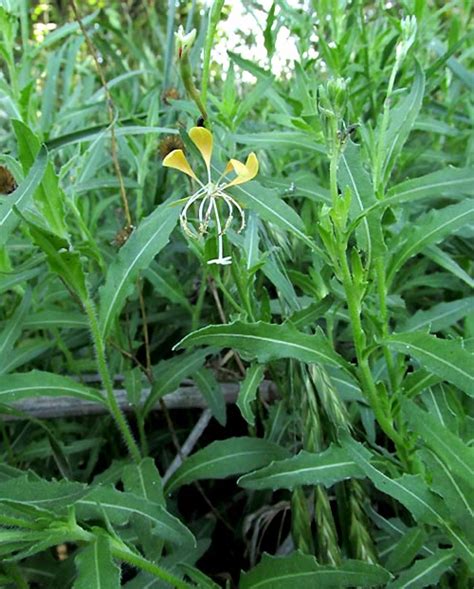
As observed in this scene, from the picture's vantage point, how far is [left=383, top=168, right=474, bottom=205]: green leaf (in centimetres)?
93

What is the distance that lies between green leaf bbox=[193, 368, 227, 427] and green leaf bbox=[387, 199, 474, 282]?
1.31 feet

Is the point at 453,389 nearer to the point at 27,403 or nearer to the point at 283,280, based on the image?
the point at 283,280

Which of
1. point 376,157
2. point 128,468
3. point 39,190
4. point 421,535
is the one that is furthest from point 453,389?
point 39,190

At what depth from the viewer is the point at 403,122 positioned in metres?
1.03

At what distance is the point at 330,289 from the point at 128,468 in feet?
1.33

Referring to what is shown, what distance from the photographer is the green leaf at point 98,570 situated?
84 cm

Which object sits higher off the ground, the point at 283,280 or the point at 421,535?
the point at 283,280

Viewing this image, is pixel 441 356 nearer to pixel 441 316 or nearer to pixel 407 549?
pixel 407 549

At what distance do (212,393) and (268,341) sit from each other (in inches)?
15.2

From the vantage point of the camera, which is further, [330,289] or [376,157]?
[330,289]

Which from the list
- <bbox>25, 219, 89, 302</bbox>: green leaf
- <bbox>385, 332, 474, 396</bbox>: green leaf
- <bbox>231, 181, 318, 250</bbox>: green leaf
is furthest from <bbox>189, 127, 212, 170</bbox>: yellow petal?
→ <bbox>385, 332, 474, 396</bbox>: green leaf

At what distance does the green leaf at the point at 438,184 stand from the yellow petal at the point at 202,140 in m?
0.23

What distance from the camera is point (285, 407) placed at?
1.29 metres

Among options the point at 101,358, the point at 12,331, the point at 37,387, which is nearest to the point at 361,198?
the point at 101,358
